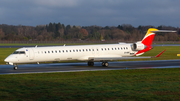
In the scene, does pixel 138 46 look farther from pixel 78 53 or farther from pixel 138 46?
pixel 78 53

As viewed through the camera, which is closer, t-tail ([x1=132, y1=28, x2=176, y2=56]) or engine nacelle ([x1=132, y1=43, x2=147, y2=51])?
engine nacelle ([x1=132, y1=43, x2=147, y2=51])

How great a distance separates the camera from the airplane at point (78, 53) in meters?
27.3

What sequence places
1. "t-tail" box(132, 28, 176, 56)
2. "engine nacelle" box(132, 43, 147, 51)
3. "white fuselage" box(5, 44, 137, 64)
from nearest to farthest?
"white fuselage" box(5, 44, 137, 64) < "engine nacelle" box(132, 43, 147, 51) < "t-tail" box(132, 28, 176, 56)

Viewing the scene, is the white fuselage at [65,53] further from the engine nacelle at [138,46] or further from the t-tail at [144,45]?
the t-tail at [144,45]

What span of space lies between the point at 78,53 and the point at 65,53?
5.43ft

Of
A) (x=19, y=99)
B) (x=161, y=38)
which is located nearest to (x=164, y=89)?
(x=19, y=99)

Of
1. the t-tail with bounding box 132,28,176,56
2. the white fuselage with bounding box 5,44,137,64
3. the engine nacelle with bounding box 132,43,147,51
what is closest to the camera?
the white fuselage with bounding box 5,44,137,64

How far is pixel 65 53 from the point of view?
29109 mm

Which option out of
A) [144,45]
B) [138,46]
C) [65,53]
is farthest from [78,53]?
[144,45]

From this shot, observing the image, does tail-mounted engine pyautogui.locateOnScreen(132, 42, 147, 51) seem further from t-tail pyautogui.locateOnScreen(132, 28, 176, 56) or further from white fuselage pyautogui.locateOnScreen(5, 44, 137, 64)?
white fuselage pyautogui.locateOnScreen(5, 44, 137, 64)

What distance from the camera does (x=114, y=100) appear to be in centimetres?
1241

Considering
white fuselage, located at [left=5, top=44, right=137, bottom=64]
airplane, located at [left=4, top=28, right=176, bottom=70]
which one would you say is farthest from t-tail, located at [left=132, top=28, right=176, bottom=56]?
white fuselage, located at [left=5, top=44, right=137, bottom=64]

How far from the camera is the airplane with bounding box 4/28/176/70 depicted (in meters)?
27.3

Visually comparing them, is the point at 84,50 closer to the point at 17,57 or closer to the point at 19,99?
the point at 17,57
